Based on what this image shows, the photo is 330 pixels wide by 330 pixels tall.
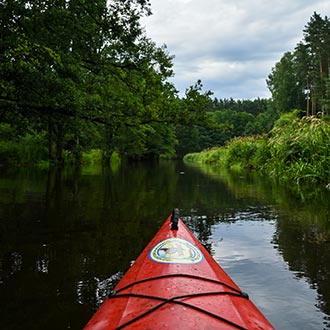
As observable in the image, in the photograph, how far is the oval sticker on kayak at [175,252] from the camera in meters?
2.52

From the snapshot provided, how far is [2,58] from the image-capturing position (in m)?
7.91

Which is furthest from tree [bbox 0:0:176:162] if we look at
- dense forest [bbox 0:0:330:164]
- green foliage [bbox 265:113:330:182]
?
green foliage [bbox 265:113:330:182]

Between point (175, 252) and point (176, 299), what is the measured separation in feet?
2.64

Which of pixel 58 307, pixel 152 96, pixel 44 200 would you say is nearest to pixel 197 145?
pixel 152 96

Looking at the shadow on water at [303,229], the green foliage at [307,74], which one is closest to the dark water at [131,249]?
the shadow on water at [303,229]

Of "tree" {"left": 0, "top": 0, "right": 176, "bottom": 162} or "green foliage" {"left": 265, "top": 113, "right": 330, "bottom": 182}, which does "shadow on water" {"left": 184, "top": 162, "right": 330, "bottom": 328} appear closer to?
"green foliage" {"left": 265, "top": 113, "right": 330, "bottom": 182}

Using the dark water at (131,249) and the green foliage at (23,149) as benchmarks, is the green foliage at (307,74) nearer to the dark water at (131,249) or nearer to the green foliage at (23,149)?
the green foliage at (23,149)

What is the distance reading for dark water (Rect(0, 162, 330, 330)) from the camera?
2713mm

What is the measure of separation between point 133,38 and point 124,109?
9.33 ft

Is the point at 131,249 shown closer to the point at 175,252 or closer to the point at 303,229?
the point at 175,252

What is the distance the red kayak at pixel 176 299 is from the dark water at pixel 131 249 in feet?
1.98

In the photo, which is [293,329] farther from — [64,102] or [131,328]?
[64,102]

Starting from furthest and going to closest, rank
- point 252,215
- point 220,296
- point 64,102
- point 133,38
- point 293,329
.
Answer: point 133,38, point 64,102, point 252,215, point 293,329, point 220,296

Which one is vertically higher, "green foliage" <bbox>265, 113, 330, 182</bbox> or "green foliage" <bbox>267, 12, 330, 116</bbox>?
"green foliage" <bbox>267, 12, 330, 116</bbox>
